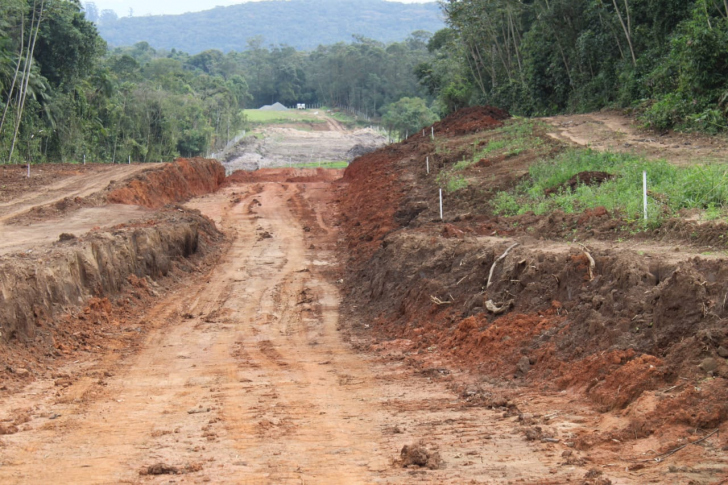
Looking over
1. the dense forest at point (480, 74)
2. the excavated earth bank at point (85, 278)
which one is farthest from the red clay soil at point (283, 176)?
the excavated earth bank at point (85, 278)

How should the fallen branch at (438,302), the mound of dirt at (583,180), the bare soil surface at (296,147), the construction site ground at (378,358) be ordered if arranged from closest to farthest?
the construction site ground at (378,358) < the fallen branch at (438,302) < the mound of dirt at (583,180) < the bare soil surface at (296,147)

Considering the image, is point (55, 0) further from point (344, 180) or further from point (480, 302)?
point (480, 302)

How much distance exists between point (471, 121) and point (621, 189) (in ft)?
74.8

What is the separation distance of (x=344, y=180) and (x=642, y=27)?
55.7 ft

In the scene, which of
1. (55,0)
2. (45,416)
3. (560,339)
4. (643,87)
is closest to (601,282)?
(560,339)

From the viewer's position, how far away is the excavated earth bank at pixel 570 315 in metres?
6.52

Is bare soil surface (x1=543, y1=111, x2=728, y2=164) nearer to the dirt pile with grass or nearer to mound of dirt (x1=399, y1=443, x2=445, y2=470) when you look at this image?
the dirt pile with grass

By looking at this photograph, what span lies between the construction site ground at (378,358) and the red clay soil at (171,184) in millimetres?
8871

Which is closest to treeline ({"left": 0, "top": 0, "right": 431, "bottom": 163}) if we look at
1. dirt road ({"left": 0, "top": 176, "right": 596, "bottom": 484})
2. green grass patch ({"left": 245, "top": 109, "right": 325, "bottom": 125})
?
green grass patch ({"left": 245, "top": 109, "right": 325, "bottom": 125})

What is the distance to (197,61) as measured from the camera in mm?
186000

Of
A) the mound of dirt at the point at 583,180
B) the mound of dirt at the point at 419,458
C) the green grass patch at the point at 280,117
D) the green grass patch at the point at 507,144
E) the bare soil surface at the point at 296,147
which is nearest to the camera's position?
the mound of dirt at the point at 419,458

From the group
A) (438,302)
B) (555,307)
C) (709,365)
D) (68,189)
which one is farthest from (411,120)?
(709,365)

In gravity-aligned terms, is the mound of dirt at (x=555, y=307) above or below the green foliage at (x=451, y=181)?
below

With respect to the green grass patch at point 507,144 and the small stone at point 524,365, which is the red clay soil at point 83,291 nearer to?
the small stone at point 524,365
